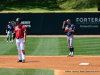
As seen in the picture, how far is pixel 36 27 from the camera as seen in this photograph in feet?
97.0

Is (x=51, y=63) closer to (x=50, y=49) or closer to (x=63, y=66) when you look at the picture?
(x=63, y=66)

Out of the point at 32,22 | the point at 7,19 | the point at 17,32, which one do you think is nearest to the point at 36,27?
the point at 32,22

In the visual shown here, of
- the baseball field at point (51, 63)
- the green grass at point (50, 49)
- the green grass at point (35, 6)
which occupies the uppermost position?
the green grass at point (35, 6)

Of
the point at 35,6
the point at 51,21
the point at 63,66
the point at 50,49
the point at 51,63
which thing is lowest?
the point at 50,49

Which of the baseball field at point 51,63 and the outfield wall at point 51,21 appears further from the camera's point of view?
the outfield wall at point 51,21

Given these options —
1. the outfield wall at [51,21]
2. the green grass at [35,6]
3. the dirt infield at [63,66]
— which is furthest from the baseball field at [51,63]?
the green grass at [35,6]

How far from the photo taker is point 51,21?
29.6 metres

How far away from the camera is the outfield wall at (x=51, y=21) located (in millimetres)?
29500

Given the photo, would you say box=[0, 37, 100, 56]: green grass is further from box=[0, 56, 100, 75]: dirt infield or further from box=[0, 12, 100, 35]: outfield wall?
box=[0, 12, 100, 35]: outfield wall

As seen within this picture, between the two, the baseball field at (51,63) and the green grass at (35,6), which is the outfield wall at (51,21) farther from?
the baseball field at (51,63)

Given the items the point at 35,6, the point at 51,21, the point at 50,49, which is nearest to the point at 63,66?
the point at 50,49

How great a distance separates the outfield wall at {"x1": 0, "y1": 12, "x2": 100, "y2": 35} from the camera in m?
29.5

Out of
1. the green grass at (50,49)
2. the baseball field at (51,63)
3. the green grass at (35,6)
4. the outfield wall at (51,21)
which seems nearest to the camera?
the baseball field at (51,63)

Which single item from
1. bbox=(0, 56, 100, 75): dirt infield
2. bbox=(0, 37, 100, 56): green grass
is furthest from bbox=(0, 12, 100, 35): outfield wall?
bbox=(0, 56, 100, 75): dirt infield
